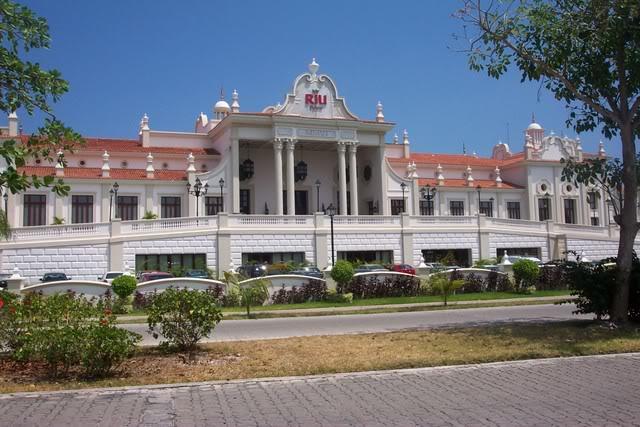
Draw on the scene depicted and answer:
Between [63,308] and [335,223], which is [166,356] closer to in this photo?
[63,308]

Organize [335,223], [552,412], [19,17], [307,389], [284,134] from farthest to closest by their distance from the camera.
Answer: [284,134]
[335,223]
[19,17]
[307,389]
[552,412]

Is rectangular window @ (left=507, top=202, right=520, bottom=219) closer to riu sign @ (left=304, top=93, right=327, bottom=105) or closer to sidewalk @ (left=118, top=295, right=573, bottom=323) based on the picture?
riu sign @ (left=304, top=93, right=327, bottom=105)

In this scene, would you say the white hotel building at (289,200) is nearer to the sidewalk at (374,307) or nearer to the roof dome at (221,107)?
the roof dome at (221,107)

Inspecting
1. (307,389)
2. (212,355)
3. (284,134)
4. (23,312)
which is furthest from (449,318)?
(284,134)

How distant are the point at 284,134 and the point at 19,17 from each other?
37535 millimetres

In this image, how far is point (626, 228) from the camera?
13.5m

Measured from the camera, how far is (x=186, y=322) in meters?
10.6

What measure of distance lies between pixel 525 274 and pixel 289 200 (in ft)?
74.7

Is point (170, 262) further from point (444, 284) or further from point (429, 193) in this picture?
point (429, 193)

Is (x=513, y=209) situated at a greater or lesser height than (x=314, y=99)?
lesser

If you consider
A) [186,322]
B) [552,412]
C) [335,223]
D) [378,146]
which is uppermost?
[378,146]

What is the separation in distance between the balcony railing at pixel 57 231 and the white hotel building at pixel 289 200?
0.18 ft

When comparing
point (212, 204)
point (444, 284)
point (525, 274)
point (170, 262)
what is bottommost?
point (444, 284)

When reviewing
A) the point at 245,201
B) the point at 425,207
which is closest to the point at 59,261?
the point at 245,201
